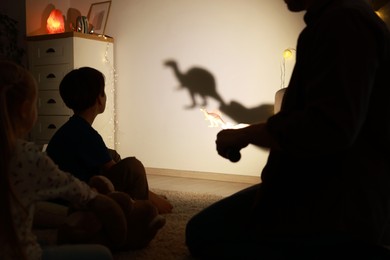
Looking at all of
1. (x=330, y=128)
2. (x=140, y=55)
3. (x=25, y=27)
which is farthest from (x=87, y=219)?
(x=25, y=27)

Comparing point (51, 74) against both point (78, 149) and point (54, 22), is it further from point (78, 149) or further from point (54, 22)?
point (78, 149)

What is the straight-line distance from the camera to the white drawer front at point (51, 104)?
130 inches

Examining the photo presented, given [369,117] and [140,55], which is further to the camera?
[140,55]

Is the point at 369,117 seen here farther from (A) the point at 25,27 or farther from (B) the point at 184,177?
(A) the point at 25,27

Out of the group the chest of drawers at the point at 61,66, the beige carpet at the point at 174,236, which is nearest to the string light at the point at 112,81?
the chest of drawers at the point at 61,66

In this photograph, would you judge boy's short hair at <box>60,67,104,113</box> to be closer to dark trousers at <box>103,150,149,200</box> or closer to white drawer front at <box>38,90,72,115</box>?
dark trousers at <box>103,150,149,200</box>

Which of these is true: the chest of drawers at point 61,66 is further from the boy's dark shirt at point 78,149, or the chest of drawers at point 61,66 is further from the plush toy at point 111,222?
the plush toy at point 111,222

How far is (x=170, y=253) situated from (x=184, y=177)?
71.1 inches

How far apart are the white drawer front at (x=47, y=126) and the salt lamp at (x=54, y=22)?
0.80 metres

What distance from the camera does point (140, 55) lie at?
11.1ft

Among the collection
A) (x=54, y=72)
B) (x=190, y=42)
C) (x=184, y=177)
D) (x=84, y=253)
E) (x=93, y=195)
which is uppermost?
(x=190, y=42)

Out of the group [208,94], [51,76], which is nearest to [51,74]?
[51,76]

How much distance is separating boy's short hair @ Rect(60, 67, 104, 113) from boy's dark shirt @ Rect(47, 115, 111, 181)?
79mm

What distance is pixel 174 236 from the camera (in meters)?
1.56
